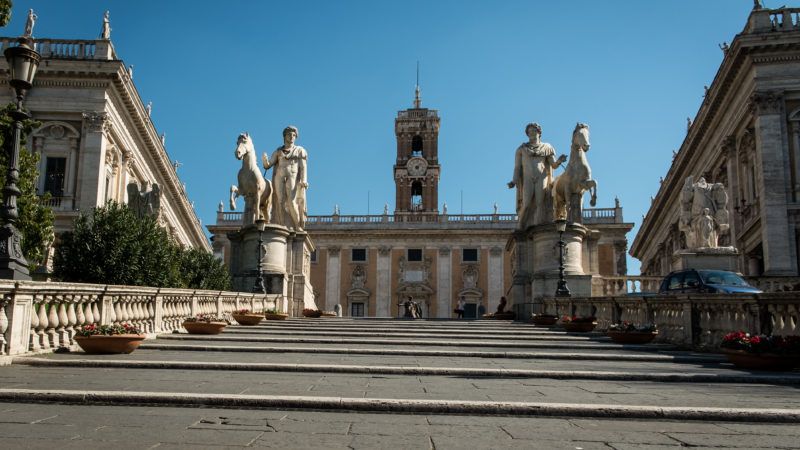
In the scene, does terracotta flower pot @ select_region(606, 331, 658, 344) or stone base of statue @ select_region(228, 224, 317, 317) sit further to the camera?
stone base of statue @ select_region(228, 224, 317, 317)

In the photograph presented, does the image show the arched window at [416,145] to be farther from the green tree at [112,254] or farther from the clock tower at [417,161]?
the green tree at [112,254]

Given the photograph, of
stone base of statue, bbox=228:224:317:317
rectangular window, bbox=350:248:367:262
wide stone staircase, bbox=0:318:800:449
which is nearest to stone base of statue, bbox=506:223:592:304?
stone base of statue, bbox=228:224:317:317

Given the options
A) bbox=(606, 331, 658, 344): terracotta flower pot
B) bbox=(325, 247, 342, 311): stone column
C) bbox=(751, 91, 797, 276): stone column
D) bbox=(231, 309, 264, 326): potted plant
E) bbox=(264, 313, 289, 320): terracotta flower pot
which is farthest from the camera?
bbox=(325, 247, 342, 311): stone column

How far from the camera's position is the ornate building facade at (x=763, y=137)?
26.1 metres

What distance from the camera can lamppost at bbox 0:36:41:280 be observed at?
904cm

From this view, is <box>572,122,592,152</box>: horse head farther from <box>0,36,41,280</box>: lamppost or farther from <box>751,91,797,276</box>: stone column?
<box>0,36,41,280</box>: lamppost

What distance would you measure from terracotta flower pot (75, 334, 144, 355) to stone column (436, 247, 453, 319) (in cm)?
5435

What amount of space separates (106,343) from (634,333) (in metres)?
9.41

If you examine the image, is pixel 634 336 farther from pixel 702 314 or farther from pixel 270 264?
pixel 270 264

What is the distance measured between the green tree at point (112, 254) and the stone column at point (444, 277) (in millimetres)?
44635

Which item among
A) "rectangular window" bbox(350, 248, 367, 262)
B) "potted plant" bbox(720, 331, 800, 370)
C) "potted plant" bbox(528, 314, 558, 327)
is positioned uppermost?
"rectangular window" bbox(350, 248, 367, 262)

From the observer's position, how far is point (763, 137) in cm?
2705

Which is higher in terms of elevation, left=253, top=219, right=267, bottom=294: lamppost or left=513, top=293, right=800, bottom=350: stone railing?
left=253, top=219, right=267, bottom=294: lamppost

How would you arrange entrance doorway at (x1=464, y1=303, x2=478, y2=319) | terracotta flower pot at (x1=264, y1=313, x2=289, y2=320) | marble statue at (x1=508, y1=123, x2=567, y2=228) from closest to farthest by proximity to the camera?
terracotta flower pot at (x1=264, y1=313, x2=289, y2=320) < marble statue at (x1=508, y1=123, x2=567, y2=228) < entrance doorway at (x1=464, y1=303, x2=478, y2=319)
